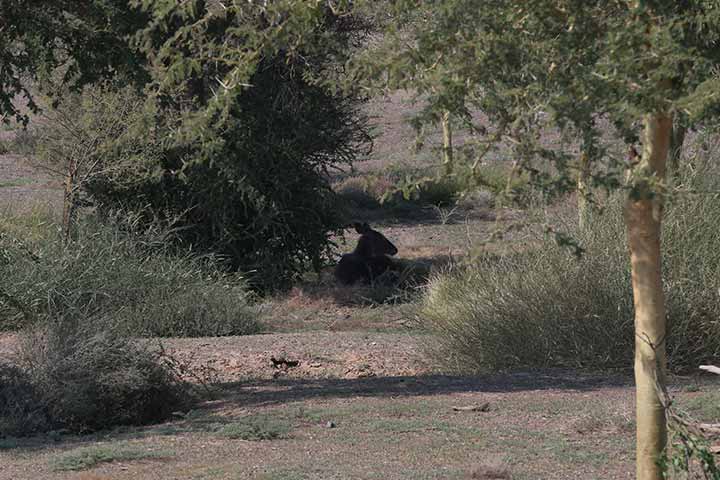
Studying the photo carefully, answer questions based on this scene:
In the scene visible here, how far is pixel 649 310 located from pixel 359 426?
11.1ft

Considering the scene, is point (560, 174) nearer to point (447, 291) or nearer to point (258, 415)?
point (258, 415)

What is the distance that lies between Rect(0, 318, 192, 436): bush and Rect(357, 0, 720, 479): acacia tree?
15.0ft

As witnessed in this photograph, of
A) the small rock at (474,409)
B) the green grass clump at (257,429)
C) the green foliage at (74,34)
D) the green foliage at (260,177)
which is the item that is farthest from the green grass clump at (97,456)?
the green foliage at (260,177)

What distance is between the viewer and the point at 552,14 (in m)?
4.91

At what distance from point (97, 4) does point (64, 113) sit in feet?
29.0

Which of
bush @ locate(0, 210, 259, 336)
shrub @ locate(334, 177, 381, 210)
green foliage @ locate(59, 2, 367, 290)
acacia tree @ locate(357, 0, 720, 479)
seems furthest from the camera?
shrub @ locate(334, 177, 381, 210)

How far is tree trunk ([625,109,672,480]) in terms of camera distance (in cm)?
496

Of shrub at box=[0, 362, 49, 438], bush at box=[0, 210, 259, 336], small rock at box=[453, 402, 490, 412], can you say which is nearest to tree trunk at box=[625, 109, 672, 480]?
small rock at box=[453, 402, 490, 412]

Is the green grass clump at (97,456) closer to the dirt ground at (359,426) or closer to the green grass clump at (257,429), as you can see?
the dirt ground at (359,426)

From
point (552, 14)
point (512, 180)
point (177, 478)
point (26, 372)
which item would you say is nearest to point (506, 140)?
point (512, 180)

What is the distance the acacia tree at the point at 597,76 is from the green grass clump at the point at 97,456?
10.6ft

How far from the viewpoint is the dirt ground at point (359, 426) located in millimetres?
6898

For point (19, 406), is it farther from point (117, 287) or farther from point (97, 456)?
point (117, 287)

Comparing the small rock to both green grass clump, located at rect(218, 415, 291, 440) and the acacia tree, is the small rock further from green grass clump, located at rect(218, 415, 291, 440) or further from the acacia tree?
the acacia tree
